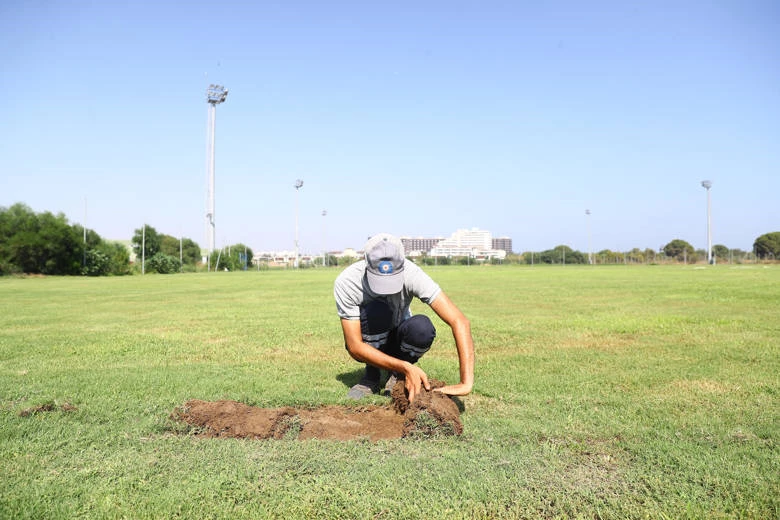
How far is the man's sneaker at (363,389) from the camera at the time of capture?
14.7ft

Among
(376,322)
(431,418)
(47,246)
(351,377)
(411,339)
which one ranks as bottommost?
(351,377)

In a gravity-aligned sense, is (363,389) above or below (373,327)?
below

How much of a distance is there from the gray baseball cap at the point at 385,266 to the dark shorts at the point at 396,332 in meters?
0.56

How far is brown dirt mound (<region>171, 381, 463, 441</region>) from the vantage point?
347 cm

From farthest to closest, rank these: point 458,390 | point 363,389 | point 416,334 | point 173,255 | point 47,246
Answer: point 173,255 → point 47,246 → point 363,389 → point 416,334 → point 458,390

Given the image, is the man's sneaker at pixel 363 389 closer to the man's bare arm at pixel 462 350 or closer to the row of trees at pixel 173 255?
the man's bare arm at pixel 462 350

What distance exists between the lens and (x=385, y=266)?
12.4 ft

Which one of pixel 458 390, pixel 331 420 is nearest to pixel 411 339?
pixel 458 390

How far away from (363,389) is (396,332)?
22.1 inches

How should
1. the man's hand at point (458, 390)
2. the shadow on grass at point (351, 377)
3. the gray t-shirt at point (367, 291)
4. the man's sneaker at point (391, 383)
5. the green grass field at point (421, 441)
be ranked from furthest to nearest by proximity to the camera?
1. the shadow on grass at point (351, 377)
2. the man's sneaker at point (391, 383)
3. the gray t-shirt at point (367, 291)
4. the man's hand at point (458, 390)
5. the green grass field at point (421, 441)

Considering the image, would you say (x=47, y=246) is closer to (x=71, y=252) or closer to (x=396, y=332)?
(x=71, y=252)

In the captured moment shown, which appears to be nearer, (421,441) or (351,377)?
(421,441)

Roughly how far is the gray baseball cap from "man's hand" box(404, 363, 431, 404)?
577mm

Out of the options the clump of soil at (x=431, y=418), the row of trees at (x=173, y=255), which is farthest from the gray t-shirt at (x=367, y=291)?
the row of trees at (x=173, y=255)
